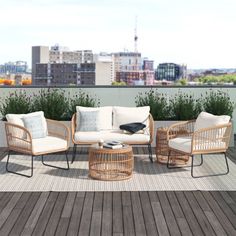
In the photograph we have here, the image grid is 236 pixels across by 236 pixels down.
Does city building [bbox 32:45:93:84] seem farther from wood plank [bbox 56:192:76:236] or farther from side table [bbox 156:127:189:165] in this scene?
wood plank [bbox 56:192:76:236]

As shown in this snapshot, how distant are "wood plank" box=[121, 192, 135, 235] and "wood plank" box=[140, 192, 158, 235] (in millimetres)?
125

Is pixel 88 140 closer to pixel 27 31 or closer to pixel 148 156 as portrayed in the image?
pixel 148 156

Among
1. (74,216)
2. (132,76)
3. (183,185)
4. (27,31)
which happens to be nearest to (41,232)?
(74,216)

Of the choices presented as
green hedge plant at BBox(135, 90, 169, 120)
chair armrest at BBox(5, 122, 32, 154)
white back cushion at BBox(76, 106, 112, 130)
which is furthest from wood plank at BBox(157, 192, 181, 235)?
green hedge plant at BBox(135, 90, 169, 120)

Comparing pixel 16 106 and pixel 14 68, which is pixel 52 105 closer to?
pixel 16 106

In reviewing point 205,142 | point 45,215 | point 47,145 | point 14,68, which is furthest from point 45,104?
point 45,215

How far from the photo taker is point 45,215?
420 centimetres

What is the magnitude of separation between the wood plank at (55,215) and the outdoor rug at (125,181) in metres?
0.30

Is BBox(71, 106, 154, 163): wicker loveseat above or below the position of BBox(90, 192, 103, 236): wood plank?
above

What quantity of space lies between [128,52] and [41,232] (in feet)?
34.5

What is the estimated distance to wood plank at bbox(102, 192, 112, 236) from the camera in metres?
3.81

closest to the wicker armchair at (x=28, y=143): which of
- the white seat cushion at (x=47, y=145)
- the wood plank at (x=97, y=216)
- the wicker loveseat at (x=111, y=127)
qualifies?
the white seat cushion at (x=47, y=145)

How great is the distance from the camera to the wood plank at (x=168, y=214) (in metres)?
3.83

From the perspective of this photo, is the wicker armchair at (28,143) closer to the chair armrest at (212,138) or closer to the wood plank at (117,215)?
the wood plank at (117,215)
